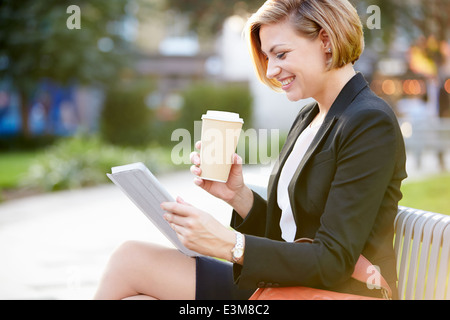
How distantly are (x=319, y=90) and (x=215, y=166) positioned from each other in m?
0.44

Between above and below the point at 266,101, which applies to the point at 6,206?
below

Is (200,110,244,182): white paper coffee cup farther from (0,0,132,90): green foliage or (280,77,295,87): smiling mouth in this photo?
(0,0,132,90): green foliage

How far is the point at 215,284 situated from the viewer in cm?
218

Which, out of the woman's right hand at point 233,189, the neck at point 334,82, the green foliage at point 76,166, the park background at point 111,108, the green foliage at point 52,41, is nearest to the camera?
the neck at point 334,82

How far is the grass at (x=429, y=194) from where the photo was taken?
7.17 meters

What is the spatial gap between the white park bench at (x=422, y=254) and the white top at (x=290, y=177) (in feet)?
1.36

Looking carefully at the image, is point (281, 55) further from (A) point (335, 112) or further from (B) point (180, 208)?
(B) point (180, 208)

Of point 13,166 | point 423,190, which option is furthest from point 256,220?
point 13,166

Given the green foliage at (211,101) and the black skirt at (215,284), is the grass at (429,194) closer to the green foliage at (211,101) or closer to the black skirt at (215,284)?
the black skirt at (215,284)

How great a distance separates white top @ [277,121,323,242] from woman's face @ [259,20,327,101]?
0.72 feet

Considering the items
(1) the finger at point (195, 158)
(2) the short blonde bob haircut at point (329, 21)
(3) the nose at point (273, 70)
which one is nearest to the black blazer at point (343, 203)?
(2) the short blonde bob haircut at point (329, 21)

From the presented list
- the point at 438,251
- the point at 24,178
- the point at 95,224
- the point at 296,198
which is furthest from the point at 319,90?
the point at 24,178
